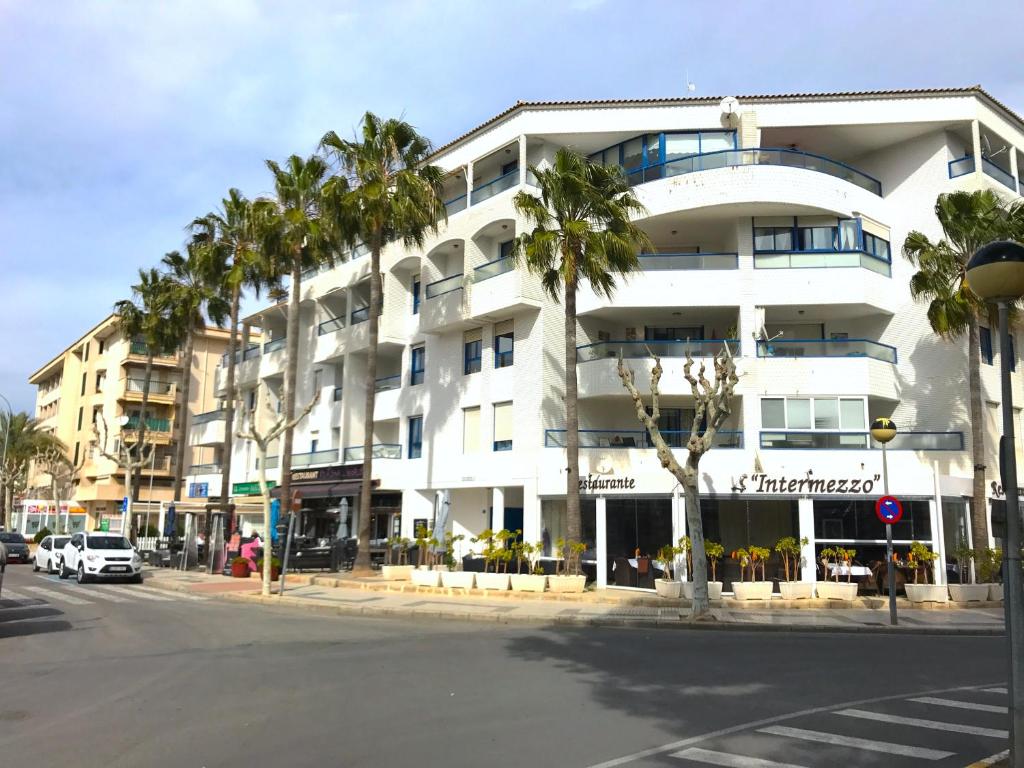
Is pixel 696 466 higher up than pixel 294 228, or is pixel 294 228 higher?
pixel 294 228

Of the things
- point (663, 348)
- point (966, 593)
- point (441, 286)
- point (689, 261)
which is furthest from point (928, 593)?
point (441, 286)

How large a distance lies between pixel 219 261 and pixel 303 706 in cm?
3140

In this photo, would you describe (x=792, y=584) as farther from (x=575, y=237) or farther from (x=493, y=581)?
(x=575, y=237)

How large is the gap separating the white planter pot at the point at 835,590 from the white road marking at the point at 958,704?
12.7 metres

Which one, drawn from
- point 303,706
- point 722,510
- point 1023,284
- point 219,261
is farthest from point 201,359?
point 1023,284

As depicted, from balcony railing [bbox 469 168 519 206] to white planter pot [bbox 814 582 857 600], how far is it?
17149mm

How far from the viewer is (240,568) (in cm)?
2941

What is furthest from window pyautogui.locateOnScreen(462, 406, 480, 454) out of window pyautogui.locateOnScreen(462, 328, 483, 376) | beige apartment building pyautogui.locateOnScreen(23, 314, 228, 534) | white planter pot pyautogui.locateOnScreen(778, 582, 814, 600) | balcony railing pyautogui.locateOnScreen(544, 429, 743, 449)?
beige apartment building pyautogui.locateOnScreen(23, 314, 228, 534)

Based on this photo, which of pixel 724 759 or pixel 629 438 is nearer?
→ pixel 724 759

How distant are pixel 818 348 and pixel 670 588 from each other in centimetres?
956

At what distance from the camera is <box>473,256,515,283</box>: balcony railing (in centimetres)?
2917

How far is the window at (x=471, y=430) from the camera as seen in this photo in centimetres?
3105

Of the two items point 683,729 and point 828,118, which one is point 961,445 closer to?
point 828,118

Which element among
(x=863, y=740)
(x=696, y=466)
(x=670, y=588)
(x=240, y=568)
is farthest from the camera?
(x=240, y=568)
